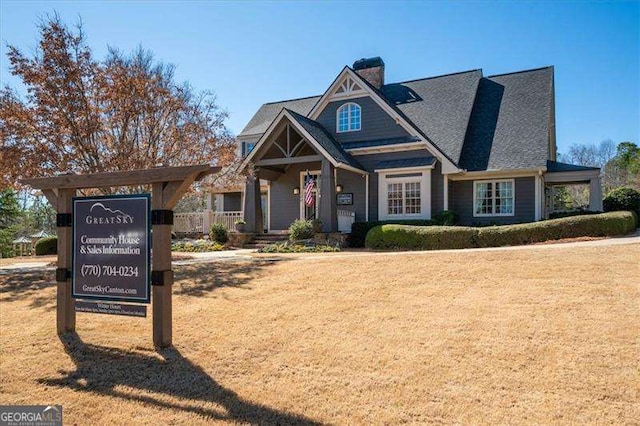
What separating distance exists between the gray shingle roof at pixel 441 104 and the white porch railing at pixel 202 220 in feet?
30.6

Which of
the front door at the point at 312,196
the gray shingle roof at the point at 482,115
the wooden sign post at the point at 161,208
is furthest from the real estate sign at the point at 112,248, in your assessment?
the gray shingle roof at the point at 482,115

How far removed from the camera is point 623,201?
18125 millimetres

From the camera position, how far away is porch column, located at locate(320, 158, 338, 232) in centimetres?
1741

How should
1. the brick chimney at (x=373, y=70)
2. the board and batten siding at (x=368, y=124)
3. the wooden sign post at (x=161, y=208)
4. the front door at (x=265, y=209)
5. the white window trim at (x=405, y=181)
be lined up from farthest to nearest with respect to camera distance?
the brick chimney at (x=373, y=70) < the front door at (x=265, y=209) < the board and batten siding at (x=368, y=124) < the white window trim at (x=405, y=181) < the wooden sign post at (x=161, y=208)

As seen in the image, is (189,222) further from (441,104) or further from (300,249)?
(441,104)

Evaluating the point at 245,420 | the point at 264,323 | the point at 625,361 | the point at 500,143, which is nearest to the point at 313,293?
the point at 264,323

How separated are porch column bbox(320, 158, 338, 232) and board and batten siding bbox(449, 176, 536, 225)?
5.14 m

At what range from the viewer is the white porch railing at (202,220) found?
21.6 metres

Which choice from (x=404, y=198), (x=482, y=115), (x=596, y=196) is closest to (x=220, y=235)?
(x=404, y=198)

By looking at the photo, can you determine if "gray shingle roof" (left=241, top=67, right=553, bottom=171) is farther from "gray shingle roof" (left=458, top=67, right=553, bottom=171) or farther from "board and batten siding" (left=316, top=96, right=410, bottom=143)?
"board and batten siding" (left=316, top=96, right=410, bottom=143)

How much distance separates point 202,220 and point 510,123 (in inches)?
604

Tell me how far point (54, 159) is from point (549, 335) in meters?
12.6

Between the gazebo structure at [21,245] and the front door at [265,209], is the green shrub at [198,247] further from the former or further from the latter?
the gazebo structure at [21,245]

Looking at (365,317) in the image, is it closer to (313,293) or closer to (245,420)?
(313,293)
